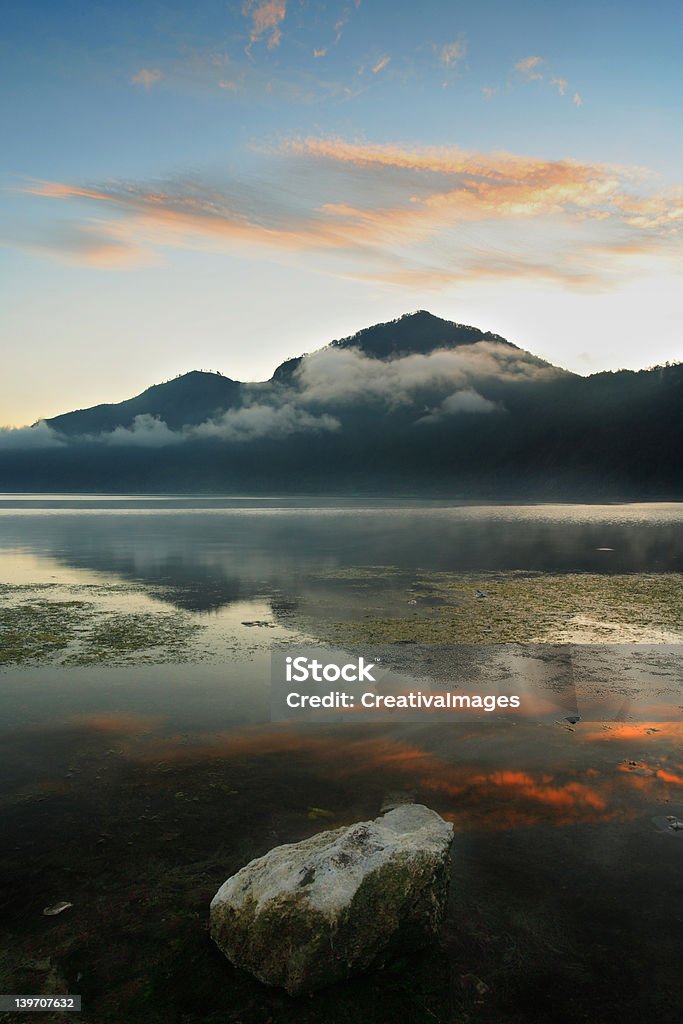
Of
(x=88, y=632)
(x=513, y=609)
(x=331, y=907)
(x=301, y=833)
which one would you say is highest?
(x=331, y=907)

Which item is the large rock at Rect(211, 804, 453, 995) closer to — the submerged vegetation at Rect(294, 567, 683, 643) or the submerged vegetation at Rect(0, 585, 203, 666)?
the submerged vegetation at Rect(0, 585, 203, 666)

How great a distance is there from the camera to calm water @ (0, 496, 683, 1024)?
6543mm

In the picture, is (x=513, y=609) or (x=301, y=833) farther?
(x=513, y=609)

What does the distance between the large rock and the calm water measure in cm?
24

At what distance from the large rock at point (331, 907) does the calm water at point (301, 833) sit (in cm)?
24

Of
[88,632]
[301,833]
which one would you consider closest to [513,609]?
[88,632]

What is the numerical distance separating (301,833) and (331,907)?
8.62 feet

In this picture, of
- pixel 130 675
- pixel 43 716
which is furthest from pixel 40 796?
pixel 130 675

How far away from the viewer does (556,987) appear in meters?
6.59

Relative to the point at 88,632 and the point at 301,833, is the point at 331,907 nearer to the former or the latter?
the point at 301,833

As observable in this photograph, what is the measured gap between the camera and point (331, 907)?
21.5 feet

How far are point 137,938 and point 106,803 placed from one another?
10.5 ft

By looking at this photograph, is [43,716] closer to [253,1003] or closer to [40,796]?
[40,796]

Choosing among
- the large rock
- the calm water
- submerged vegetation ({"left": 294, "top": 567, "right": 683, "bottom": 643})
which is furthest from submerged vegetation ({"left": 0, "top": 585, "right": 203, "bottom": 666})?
the large rock
